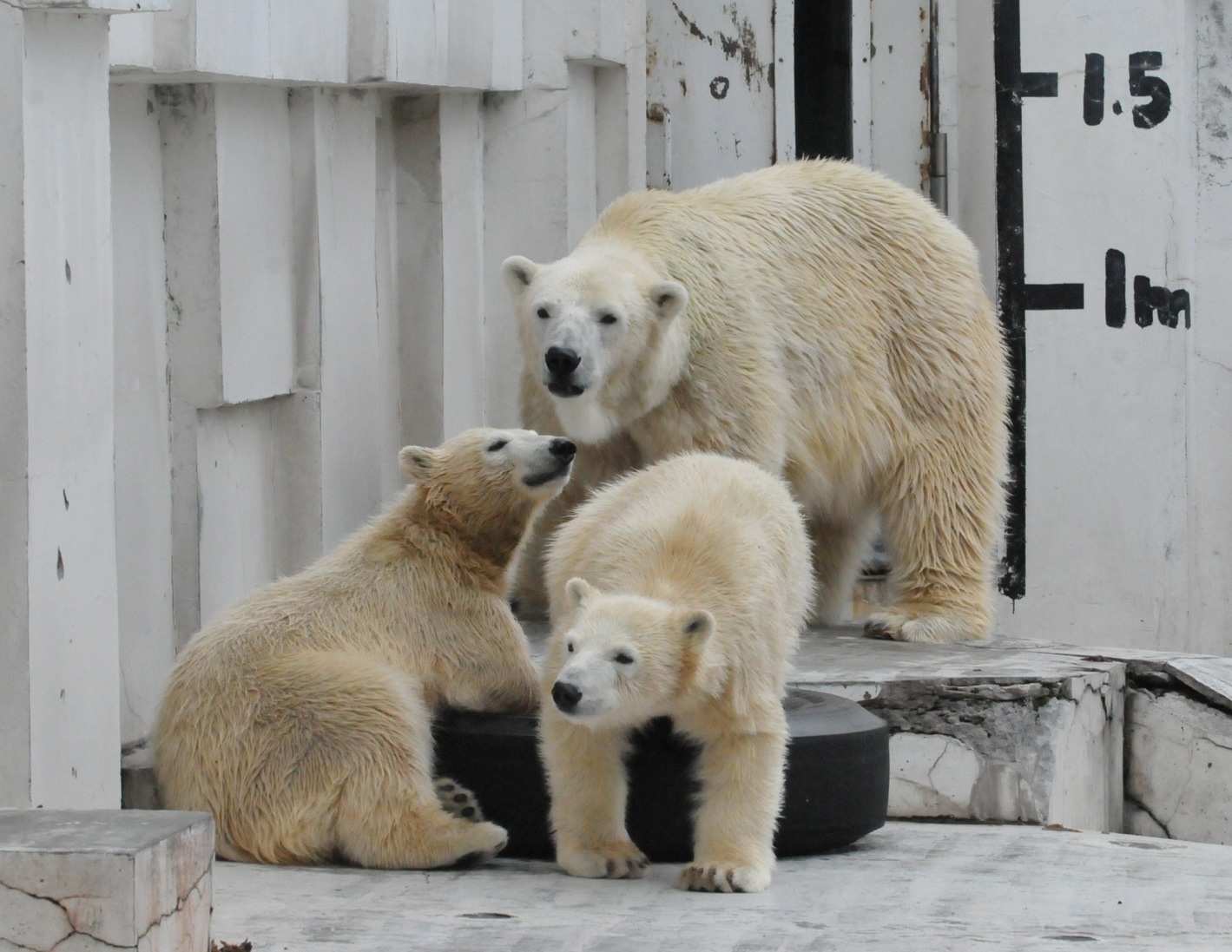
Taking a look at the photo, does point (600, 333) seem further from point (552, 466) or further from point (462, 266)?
point (462, 266)

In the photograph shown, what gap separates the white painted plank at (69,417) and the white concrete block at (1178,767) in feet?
9.50

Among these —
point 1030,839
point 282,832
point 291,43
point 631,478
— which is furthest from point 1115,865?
point 291,43

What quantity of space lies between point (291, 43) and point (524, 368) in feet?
3.70

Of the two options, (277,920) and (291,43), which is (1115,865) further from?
(291,43)

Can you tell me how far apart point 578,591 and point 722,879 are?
0.59 meters

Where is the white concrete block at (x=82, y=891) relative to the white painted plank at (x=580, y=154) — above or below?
below

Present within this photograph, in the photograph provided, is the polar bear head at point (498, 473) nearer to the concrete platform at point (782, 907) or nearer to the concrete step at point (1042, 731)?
the concrete platform at point (782, 907)

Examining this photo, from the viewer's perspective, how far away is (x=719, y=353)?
526 cm

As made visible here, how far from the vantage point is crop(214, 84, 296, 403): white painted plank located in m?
4.64

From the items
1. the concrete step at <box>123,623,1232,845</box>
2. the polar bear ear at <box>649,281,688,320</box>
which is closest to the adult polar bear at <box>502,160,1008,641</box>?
the polar bear ear at <box>649,281,688,320</box>

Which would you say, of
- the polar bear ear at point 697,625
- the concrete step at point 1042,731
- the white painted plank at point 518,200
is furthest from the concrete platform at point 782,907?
the white painted plank at point 518,200

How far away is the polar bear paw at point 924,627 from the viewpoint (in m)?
5.60

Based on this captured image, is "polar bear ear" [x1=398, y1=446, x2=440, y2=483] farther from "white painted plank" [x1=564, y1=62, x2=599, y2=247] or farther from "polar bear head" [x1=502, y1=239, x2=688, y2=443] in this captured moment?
"white painted plank" [x1=564, y1=62, x2=599, y2=247]

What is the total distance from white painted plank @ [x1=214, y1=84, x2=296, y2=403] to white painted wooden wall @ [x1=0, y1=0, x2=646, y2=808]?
11 millimetres
